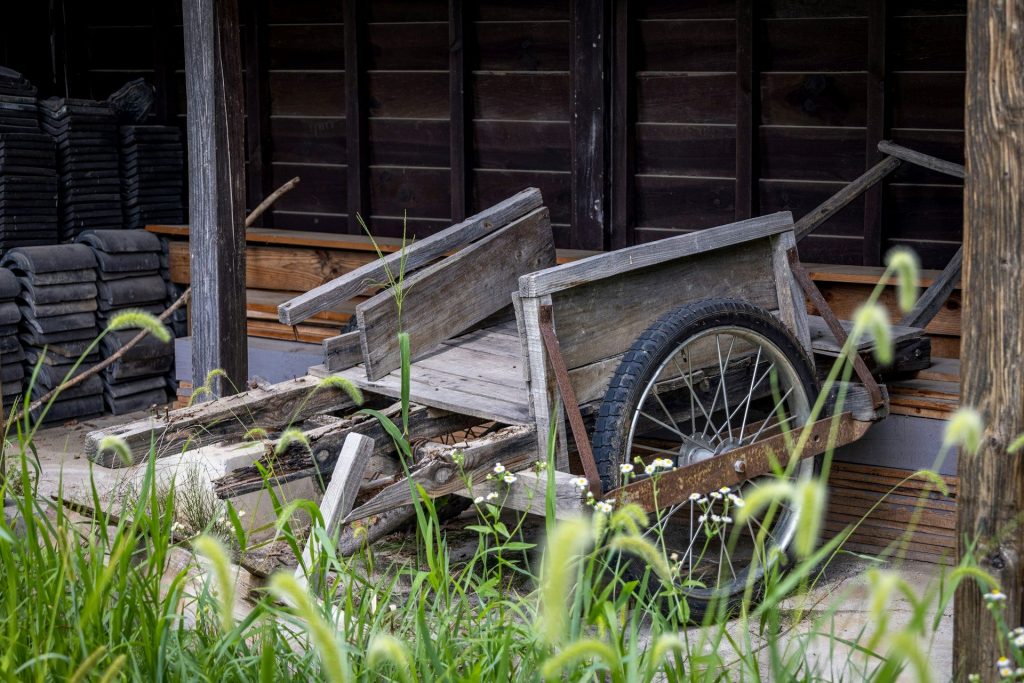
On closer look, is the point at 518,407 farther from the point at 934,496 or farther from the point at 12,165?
the point at 12,165

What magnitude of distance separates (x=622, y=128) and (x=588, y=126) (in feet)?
0.57

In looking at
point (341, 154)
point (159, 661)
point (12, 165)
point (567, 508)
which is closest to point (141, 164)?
point (12, 165)

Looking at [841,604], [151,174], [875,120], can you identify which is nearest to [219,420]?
[841,604]

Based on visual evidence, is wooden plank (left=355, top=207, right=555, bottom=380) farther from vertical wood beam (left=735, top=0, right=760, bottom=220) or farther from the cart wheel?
vertical wood beam (left=735, top=0, right=760, bottom=220)

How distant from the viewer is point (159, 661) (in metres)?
1.96

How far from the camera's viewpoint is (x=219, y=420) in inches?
136

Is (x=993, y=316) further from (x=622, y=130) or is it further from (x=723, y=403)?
(x=622, y=130)

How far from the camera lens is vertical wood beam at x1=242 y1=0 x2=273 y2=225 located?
680 cm

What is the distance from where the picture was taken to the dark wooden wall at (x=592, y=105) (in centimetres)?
526

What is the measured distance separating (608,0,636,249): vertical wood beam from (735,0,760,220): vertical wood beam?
0.54 metres

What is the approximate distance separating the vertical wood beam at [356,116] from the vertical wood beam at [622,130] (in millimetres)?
1445

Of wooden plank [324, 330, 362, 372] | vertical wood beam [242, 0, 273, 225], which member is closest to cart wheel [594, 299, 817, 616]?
wooden plank [324, 330, 362, 372]

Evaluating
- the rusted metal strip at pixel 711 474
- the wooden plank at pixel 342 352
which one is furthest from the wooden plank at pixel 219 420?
the rusted metal strip at pixel 711 474

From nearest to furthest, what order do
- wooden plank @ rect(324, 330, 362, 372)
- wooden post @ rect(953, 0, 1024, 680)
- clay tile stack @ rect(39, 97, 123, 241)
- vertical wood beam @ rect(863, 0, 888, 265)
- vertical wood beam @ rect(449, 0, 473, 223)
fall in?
wooden post @ rect(953, 0, 1024, 680)
wooden plank @ rect(324, 330, 362, 372)
vertical wood beam @ rect(863, 0, 888, 265)
vertical wood beam @ rect(449, 0, 473, 223)
clay tile stack @ rect(39, 97, 123, 241)
